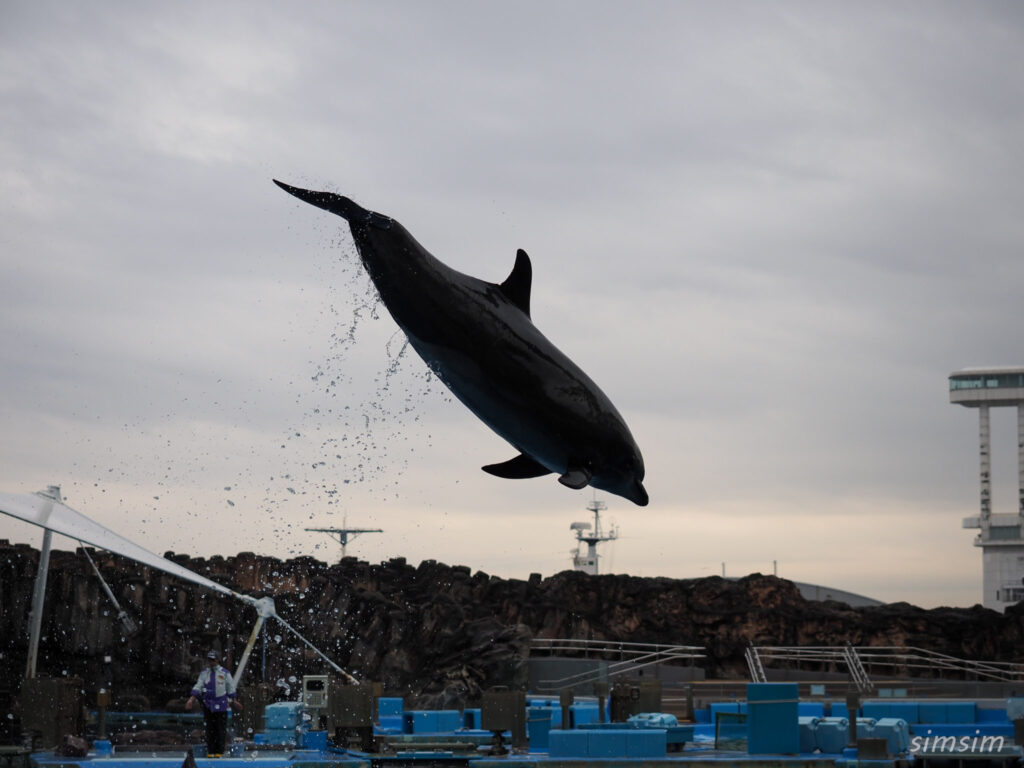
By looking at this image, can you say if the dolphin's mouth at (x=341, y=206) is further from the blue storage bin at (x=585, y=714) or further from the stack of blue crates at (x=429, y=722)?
the stack of blue crates at (x=429, y=722)

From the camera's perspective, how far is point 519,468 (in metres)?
8.79

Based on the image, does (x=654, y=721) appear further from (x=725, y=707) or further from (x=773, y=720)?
(x=725, y=707)

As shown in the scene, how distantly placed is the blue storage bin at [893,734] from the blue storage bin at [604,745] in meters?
4.34

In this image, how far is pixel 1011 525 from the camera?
3659 inches

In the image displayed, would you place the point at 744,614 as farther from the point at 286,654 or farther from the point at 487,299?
the point at 487,299

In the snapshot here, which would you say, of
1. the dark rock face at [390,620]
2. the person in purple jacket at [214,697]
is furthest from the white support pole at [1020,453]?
the person in purple jacket at [214,697]

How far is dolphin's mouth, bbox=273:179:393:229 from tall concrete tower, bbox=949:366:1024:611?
90.1m

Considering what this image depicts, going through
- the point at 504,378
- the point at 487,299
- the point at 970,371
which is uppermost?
the point at 970,371

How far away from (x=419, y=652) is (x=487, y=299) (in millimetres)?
35467

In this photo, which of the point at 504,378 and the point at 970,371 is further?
the point at 970,371

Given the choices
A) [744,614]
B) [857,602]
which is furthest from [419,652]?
[857,602]

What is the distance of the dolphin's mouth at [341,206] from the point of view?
7.50 metres

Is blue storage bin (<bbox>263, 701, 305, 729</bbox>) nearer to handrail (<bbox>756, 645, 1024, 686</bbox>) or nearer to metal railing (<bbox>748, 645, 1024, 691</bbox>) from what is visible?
metal railing (<bbox>748, 645, 1024, 691</bbox>)

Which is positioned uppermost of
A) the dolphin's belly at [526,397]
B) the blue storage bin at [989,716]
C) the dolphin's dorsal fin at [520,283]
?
the dolphin's dorsal fin at [520,283]
